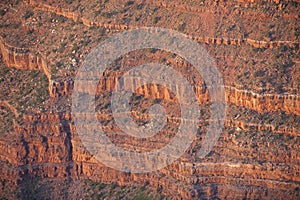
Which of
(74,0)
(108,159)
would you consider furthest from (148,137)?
(74,0)

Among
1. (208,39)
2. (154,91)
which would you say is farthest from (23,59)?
(208,39)

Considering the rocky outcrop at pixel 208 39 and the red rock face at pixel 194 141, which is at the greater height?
the rocky outcrop at pixel 208 39

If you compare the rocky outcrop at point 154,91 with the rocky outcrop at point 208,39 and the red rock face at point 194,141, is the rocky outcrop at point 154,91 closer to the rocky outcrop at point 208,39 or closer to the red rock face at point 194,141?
the red rock face at point 194,141

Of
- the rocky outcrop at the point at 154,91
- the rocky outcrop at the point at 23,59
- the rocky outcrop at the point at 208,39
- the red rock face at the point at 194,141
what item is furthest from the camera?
the rocky outcrop at the point at 23,59

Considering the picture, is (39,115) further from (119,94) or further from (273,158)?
(273,158)

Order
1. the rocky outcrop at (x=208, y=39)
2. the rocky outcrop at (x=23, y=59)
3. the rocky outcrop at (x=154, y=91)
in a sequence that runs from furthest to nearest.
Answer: the rocky outcrop at (x=23, y=59)
the rocky outcrop at (x=208, y=39)
the rocky outcrop at (x=154, y=91)

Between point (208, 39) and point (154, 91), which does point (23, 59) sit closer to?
point (154, 91)

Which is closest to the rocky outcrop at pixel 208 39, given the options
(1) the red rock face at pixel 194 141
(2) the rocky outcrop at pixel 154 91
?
(1) the red rock face at pixel 194 141

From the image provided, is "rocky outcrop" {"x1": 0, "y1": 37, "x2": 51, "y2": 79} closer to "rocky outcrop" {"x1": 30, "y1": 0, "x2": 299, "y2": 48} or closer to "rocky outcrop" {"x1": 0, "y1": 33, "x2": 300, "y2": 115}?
"rocky outcrop" {"x1": 0, "y1": 33, "x2": 300, "y2": 115}
